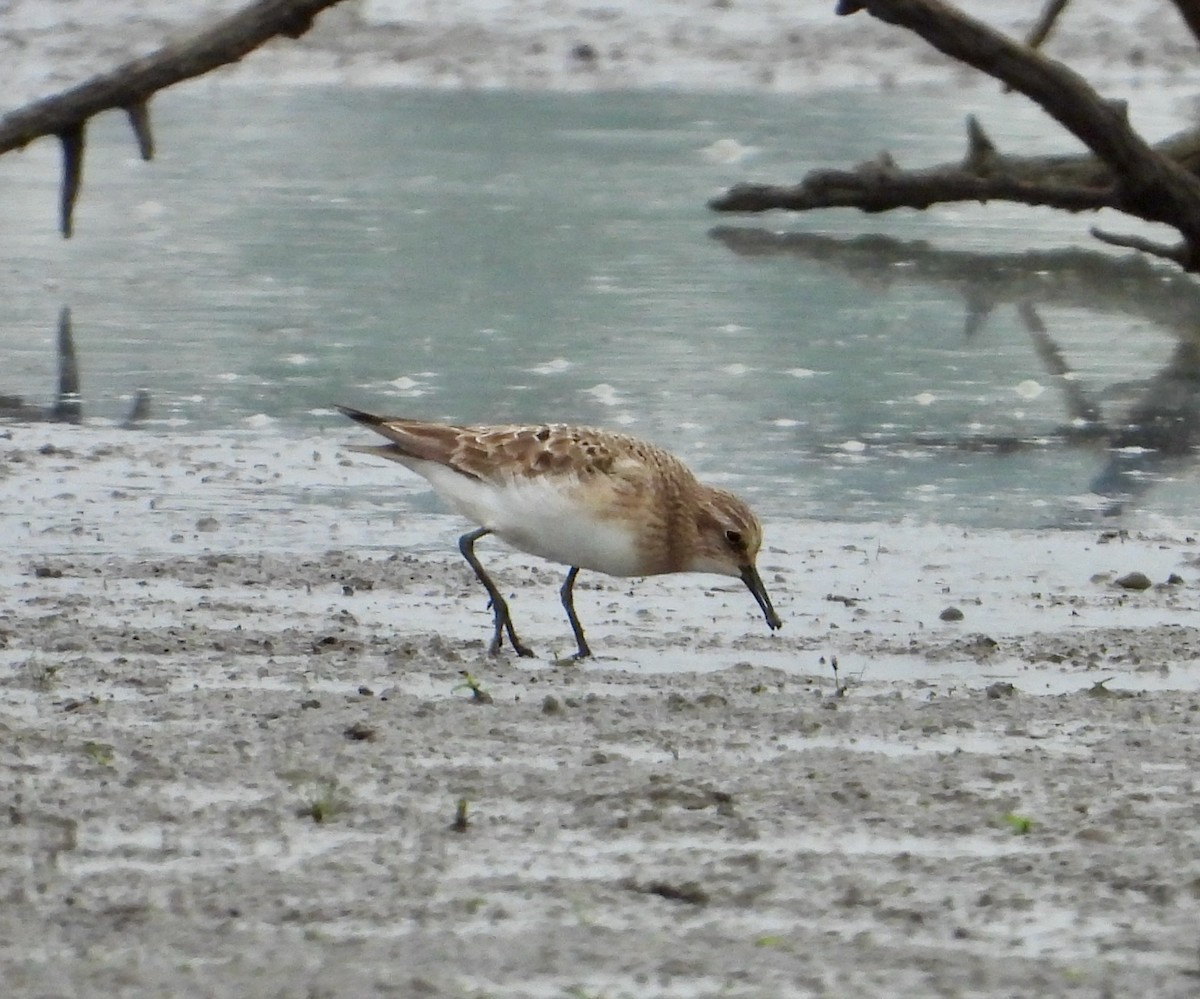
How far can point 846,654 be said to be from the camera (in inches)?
227

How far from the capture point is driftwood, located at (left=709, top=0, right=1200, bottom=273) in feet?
30.2

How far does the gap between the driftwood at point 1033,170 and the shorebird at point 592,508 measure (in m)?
3.51

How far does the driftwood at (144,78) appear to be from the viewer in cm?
959

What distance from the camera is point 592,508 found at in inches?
230

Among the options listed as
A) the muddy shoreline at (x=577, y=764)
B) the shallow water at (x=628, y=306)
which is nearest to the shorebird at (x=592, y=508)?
the muddy shoreline at (x=577, y=764)

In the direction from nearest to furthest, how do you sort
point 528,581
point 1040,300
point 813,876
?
point 813,876 < point 528,581 < point 1040,300

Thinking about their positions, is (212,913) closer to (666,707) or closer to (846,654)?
(666,707)

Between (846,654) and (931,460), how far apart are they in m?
2.02

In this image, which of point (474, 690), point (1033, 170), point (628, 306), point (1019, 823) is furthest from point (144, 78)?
point (1019, 823)

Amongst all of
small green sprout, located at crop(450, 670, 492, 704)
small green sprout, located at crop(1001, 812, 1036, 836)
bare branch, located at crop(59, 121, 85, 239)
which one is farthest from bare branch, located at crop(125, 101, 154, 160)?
small green sprout, located at crop(1001, 812, 1036, 836)

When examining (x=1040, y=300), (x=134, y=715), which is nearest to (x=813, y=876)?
(x=134, y=715)

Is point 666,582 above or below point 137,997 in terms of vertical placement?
below

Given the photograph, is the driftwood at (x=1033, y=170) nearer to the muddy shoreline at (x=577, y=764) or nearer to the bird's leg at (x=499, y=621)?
the muddy shoreline at (x=577, y=764)

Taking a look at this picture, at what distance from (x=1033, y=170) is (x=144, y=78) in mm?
4110
